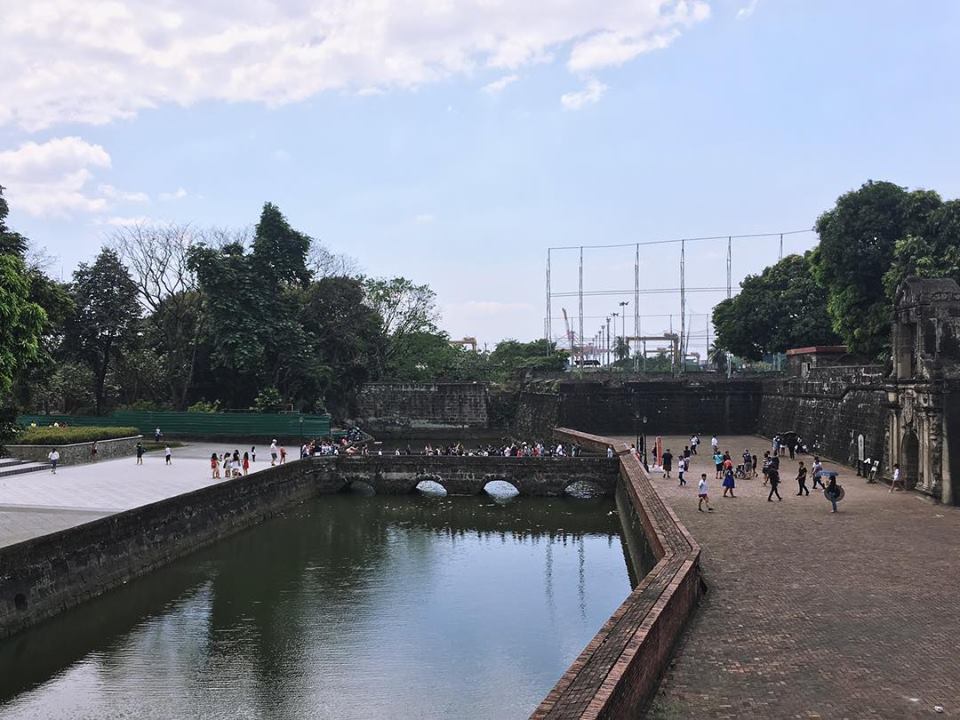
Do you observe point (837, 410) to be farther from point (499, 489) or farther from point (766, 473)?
point (499, 489)

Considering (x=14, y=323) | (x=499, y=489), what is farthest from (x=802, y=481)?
(x=14, y=323)

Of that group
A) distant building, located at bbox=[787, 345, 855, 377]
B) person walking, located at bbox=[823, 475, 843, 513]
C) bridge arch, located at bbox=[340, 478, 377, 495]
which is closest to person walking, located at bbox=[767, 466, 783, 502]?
person walking, located at bbox=[823, 475, 843, 513]

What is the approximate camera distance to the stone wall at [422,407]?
4788 cm

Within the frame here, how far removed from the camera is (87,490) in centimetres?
2091

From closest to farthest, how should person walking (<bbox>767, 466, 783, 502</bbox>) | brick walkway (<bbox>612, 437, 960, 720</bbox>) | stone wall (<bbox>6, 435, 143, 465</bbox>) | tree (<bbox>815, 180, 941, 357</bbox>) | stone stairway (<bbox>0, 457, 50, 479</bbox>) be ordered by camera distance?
brick walkway (<bbox>612, 437, 960, 720</bbox>)
person walking (<bbox>767, 466, 783, 502</bbox>)
stone stairway (<bbox>0, 457, 50, 479</bbox>)
stone wall (<bbox>6, 435, 143, 465</bbox>)
tree (<bbox>815, 180, 941, 357</bbox>)

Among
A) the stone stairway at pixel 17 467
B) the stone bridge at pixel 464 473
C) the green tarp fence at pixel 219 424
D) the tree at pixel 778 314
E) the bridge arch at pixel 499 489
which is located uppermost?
the tree at pixel 778 314

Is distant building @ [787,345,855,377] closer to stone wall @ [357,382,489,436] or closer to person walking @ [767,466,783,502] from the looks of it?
person walking @ [767,466,783,502]

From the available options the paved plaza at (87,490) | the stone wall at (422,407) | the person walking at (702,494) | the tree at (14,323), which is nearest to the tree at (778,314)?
the stone wall at (422,407)

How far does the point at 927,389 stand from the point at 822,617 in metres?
11.0

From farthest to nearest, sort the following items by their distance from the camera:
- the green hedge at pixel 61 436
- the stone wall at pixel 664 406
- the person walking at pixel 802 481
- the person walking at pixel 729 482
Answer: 1. the stone wall at pixel 664 406
2. the green hedge at pixel 61 436
3. the person walking at pixel 802 481
4. the person walking at pixel 729 482

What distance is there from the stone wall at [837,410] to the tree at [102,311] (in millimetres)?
29436

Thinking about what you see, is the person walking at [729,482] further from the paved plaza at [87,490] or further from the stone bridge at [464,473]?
the paved plaza at [87,490]

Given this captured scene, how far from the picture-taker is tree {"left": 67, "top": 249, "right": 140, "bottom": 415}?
116 ft

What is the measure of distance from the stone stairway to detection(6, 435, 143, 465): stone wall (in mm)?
360
